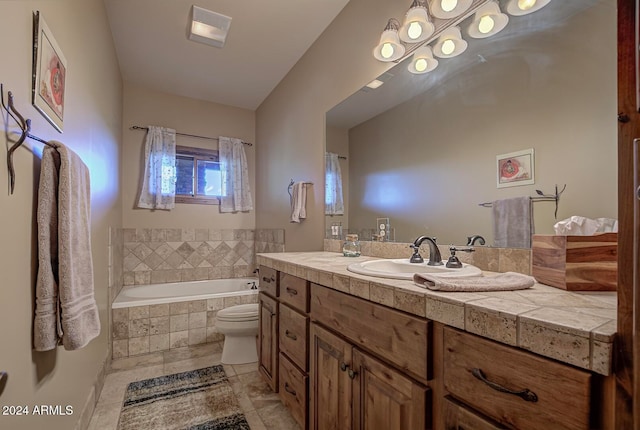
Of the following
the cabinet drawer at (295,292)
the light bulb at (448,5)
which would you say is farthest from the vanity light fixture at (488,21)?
the cabinet drawer at (295,292)

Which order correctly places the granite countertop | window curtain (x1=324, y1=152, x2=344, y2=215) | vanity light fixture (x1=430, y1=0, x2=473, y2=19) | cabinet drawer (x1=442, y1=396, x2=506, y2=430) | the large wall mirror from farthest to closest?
window curtain (x1=324, y1=152, x2=344, y2=215), vanity light fixture (x1=430, y1=0, x2=473, y2=19), the large wall mirror, cabinet drawer (x1=442, y1=396, x2=506, y2=430), the granite countertop

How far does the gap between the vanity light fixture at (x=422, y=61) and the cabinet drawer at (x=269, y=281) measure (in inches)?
55.4

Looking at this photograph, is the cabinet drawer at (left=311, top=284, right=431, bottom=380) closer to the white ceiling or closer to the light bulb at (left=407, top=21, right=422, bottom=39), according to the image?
the light bulb at (left=407, top=21, right=422, bottom=39)

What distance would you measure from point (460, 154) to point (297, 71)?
6.79ft

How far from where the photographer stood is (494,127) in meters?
1.25

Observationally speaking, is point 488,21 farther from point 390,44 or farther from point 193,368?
point 193,368

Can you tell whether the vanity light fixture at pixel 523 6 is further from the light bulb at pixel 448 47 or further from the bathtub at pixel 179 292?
the bathtub at pixel 179 292

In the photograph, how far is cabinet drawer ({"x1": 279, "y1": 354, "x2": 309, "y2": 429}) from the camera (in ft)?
4.71

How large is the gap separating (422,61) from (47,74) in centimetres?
166

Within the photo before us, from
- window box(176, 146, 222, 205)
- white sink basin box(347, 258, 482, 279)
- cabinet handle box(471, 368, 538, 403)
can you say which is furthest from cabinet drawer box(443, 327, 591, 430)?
window box(176, 146, 222, 205)

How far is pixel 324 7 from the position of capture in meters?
2.17

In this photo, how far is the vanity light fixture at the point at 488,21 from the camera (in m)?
1.23

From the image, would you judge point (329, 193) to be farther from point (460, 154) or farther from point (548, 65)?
point (548, 65)

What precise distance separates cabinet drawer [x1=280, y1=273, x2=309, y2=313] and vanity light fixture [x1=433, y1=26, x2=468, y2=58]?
133 cm
